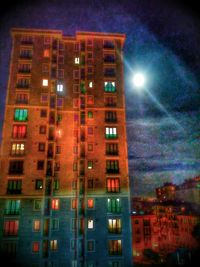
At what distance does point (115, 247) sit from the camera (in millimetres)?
29734

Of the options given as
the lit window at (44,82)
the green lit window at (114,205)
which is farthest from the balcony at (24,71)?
the green lit window at (114,205)

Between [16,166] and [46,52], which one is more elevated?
[46,52]

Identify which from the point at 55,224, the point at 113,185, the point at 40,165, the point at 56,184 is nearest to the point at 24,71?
the point at 40,165

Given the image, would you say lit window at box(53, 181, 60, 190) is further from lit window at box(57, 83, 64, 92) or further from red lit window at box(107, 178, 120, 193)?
lit window at box(57, 83, 64, 92)

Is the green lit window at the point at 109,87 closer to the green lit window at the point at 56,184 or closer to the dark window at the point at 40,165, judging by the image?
the dark window at the point at 40,165

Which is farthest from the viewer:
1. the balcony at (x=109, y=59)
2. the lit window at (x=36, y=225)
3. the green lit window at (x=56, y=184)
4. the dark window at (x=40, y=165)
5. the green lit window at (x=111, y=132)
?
the balcony at (x=109, y=59)

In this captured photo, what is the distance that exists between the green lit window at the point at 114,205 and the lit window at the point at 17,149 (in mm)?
14742

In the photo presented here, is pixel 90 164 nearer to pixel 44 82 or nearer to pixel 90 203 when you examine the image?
pixel 90 203

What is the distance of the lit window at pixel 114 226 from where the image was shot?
30.2 metres

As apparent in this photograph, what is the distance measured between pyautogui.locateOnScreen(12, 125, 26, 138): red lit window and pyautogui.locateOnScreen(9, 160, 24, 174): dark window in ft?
12.9

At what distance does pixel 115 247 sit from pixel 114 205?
548cm

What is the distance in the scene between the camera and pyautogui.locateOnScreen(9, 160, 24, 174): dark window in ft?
103

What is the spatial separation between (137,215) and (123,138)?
85.4ft

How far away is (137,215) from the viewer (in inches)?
2037
